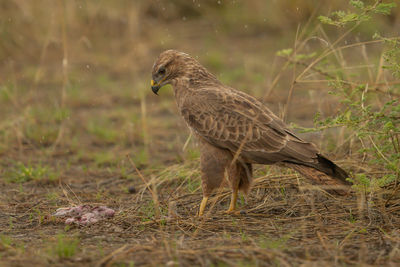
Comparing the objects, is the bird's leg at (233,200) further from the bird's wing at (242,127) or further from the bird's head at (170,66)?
the bird's head at (170,66)

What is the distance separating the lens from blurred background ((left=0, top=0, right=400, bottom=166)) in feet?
23.5

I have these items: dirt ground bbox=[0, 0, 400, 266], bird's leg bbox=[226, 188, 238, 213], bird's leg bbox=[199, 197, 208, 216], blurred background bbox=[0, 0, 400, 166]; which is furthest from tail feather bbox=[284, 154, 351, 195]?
blurred background bbox=[0, 0, 400, 166]

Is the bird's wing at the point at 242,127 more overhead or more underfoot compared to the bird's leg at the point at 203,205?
more overhead

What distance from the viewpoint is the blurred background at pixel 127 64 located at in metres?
7.15

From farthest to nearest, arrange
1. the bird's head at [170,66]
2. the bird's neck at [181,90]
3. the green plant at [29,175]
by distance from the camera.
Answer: the green plant at [29,175], the bird's head at [170,66], the bird's neck at [181,90]

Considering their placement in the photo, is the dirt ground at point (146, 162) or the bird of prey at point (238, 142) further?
the bird of prey at point (238, 142)

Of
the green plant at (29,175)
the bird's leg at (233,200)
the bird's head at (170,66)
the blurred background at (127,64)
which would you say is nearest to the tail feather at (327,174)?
the bird's leg at (233,200)

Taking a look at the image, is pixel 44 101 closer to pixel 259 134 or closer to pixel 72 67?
pixel 72 67

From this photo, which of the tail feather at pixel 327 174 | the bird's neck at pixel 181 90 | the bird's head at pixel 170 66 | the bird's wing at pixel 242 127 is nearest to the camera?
the tail feather at pixel 327 174

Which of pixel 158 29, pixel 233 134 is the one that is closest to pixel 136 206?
pixel 233 134

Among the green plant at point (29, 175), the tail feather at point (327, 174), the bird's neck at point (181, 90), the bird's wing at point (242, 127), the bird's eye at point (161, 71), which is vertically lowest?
the green plant at point (29, 175)

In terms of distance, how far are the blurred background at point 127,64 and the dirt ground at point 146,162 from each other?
31mm

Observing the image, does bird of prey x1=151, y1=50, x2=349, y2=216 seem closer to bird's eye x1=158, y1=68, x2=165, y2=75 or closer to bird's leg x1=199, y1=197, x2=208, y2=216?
bird's leg x1=199, y1=197, x2=208, y2=216

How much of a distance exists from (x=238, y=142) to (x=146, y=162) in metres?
2.13
